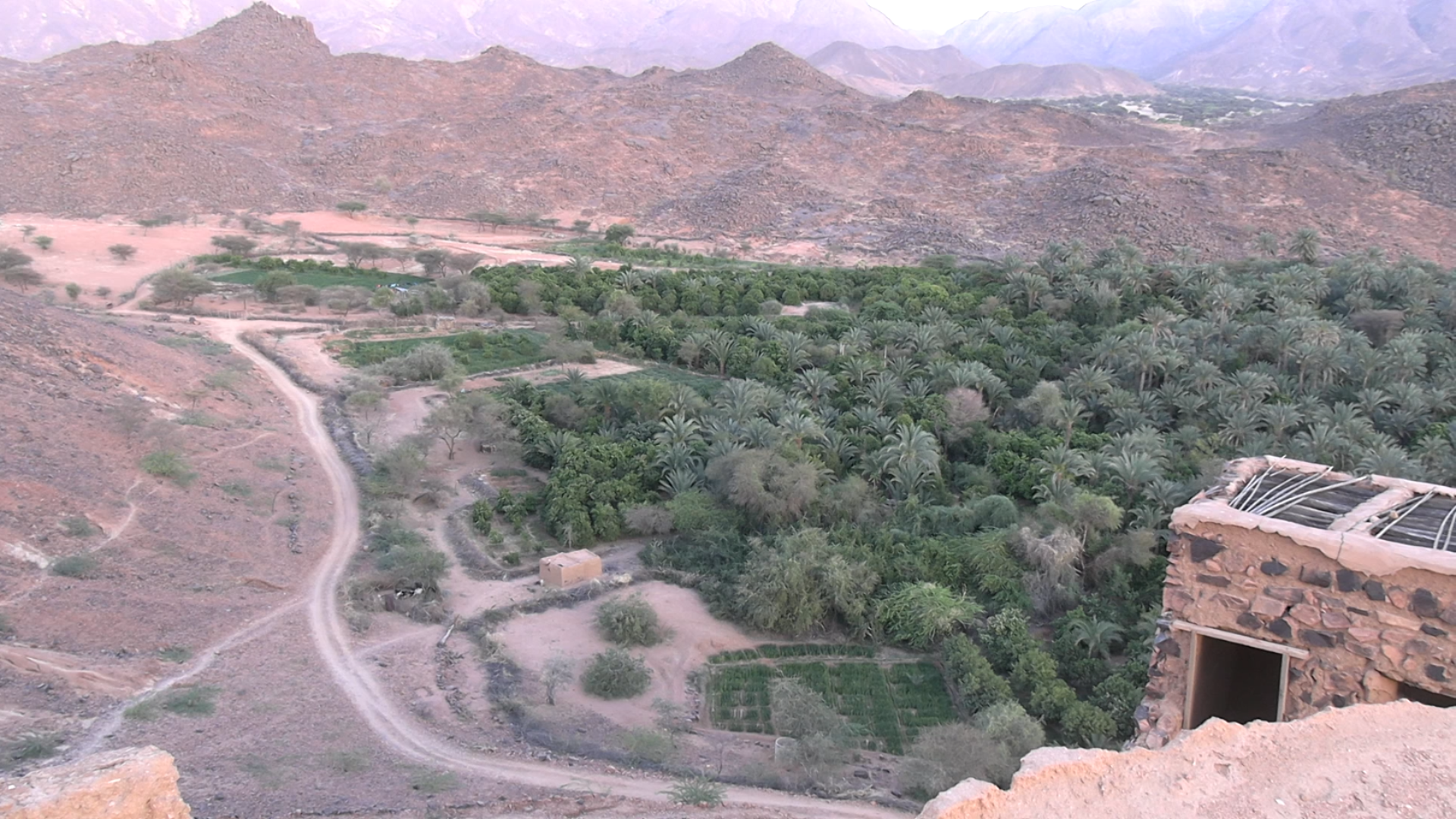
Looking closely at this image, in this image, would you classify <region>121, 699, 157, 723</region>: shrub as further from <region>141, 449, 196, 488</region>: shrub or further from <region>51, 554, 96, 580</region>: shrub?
<region>141, 449, 196, 488</region>: shrub

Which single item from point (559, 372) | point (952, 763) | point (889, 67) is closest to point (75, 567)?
point (952, 763)

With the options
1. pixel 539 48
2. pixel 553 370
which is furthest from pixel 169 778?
pixel 539 48

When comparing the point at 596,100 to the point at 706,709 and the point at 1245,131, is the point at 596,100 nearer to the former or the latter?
the point at 1245,131

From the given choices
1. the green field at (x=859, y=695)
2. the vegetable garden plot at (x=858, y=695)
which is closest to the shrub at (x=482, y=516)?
the vegetable garden plot at (x=858, y=695)

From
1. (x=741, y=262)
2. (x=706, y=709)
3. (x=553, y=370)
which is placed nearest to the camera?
→ (x=706, y=709)

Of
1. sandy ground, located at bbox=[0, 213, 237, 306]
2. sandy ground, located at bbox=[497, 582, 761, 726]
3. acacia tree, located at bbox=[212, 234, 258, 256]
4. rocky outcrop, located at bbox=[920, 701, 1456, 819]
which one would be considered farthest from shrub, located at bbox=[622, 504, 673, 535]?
acacia tree, located at bbox=[212, 234, 258, 256]

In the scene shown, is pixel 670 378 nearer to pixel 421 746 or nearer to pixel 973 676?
pixel 973 676
